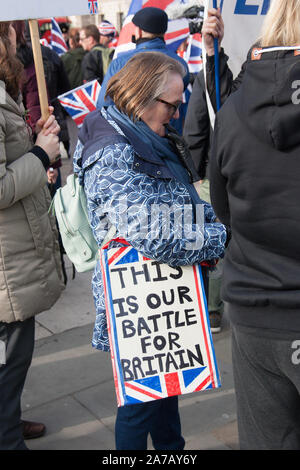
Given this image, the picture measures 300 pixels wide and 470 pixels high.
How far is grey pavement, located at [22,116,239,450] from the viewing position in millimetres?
3094

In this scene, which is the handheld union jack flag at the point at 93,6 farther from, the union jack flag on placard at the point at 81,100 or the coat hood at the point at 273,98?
the union jack flag on placard at the point at 81,100

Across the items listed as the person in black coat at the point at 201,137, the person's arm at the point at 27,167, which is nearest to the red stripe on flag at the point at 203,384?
the person's arm at the point at 27,167

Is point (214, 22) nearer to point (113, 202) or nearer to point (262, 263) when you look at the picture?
point (113, 202)

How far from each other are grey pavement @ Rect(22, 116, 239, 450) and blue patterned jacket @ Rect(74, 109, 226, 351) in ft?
3.94

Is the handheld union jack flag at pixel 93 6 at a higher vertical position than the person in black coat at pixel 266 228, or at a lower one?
higher

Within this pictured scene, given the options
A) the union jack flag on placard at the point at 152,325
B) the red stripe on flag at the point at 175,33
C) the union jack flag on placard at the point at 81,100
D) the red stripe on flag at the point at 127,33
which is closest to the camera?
the union jack flag on placard at the point at 152,325

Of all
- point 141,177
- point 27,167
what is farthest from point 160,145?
point 27,167

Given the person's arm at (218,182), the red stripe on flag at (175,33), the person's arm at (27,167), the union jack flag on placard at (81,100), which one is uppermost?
the person's arm at (218,182)

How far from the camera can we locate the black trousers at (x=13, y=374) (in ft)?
8.97

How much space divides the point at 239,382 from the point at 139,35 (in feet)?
11.7

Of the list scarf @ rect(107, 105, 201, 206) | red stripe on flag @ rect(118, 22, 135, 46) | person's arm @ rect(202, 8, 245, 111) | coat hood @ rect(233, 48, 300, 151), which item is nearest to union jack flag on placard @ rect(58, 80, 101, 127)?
red stripe on flag @ rect(118, 22, 135, 46)

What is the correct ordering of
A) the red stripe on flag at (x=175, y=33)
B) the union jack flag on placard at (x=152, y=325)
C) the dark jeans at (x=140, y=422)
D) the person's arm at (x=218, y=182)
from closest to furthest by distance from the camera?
the person's arm at (x=218, y=182) → the union jack flag on placard at (x=152, y=325) → the dark jeans at (x=140, y=422) → the red stripe on flag at (x=175, y=33)

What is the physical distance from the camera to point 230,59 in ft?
10.9
